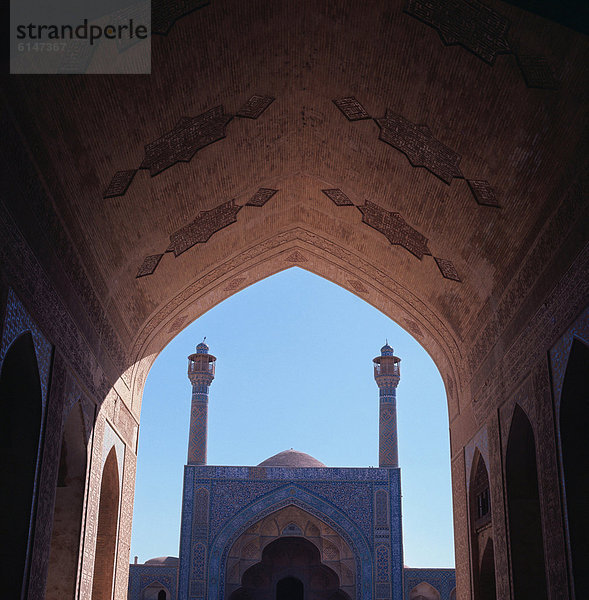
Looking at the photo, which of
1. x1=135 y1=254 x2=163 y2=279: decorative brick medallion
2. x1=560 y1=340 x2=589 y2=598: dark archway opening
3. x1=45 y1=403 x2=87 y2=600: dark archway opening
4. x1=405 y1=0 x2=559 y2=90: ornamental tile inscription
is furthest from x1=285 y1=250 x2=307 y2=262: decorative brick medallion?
x1=560 y1=340 x2=589 y2=598: dark archway opening

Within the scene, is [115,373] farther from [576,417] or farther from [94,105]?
[576,417]

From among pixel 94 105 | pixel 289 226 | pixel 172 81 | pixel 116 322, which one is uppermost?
pixel 289 226

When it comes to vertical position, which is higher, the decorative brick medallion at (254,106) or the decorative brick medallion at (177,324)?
the decorative brick medallion at (254,106)

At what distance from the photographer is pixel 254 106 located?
19.5 ft

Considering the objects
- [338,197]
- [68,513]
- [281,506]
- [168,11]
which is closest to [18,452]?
[68,513]

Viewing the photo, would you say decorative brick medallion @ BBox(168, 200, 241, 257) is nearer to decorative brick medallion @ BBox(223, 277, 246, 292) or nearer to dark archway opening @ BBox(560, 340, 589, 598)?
decorative brick medallion @ BBox(223, 277, 246, 292)

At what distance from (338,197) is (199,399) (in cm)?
1098

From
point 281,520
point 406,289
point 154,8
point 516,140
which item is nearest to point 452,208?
point 516,140

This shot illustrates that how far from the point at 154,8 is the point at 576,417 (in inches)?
140

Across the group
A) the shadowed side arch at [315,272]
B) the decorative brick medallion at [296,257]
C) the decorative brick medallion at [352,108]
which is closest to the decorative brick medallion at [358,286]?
the shadowed side arch at [315,272]

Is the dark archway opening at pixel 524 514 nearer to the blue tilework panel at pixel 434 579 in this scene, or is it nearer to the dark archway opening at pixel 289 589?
the blue tilework panel at pixel 434 579

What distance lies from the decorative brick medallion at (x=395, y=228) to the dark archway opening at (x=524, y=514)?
6.36 ft

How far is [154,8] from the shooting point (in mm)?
4660

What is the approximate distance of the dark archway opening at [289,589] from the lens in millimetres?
17547
